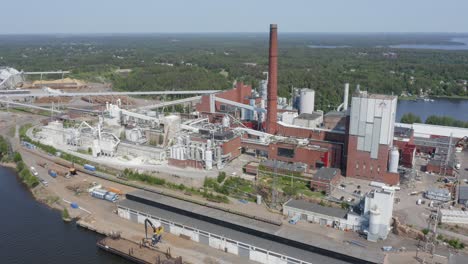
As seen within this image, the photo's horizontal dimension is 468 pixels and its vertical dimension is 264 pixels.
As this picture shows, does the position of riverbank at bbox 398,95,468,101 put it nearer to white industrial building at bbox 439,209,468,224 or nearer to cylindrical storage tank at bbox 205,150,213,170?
cylindrical storage tank at bbox 205,150,213,170

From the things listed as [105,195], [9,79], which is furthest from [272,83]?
[9,79]

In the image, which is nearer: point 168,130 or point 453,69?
point 168,130

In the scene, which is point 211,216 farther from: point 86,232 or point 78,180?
point 78,180

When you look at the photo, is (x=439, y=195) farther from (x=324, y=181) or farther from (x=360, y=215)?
(x=324, y=181)

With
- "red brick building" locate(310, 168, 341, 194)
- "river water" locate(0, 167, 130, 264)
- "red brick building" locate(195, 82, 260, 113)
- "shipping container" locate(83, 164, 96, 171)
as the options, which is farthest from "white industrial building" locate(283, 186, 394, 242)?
"red brick building" locate(195, 82, 260, 113)

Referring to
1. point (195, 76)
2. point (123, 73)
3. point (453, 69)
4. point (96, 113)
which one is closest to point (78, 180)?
point (96, 113)

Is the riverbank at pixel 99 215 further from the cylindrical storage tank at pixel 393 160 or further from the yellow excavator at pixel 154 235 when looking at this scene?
the cylindrical storage tank at pixel 393 160

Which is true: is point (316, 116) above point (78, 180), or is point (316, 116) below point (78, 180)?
above
